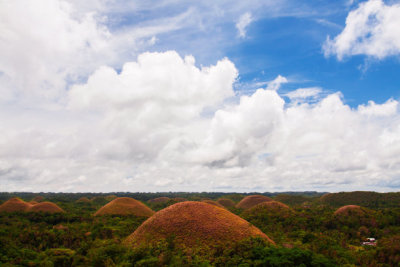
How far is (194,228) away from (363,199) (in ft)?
280

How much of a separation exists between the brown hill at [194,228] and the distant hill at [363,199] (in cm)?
6868

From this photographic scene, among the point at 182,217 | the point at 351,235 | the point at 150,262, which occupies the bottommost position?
the point at 351,235

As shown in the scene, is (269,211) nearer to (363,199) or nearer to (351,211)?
(351,211)

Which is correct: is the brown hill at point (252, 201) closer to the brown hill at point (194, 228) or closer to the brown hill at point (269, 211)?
the brown hill at point (269, 211)

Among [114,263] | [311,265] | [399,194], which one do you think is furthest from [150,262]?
[399,194]

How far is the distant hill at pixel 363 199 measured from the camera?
80269mm

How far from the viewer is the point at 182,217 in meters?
26.9

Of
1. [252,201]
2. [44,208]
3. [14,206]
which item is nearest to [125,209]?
[44,208]

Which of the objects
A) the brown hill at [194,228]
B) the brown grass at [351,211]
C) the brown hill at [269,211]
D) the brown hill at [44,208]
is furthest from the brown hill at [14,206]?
the brown grass at [351,211]

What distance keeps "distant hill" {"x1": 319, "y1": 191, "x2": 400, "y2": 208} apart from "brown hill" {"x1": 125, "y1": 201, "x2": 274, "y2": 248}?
68.7 meters

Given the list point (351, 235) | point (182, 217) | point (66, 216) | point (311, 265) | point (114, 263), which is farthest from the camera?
point (66, 216)

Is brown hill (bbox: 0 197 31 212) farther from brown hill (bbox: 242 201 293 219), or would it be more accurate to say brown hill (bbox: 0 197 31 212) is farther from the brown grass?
the brown grass

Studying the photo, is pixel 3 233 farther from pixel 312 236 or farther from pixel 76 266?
pixel 312 236

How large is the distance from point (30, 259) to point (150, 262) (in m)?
9.53
